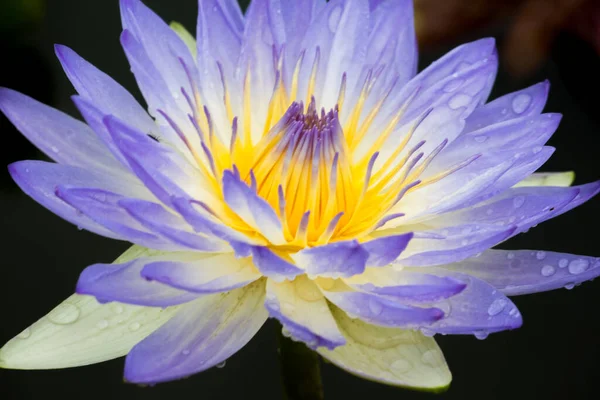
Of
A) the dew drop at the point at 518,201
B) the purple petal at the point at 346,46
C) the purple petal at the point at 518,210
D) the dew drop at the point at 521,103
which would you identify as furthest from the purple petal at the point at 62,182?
the dew drop at the point at 521,103

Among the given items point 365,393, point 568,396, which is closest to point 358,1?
point 365,393

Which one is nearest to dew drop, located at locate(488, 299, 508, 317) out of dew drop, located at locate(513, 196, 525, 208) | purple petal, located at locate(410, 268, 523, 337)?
purple petal, located at locate(410, 268, 523, 337)

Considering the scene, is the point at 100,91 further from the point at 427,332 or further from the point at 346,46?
the point at 427,332

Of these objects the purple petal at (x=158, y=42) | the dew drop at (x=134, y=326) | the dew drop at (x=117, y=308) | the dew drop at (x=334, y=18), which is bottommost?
the dew drop at (x=134, y=326)

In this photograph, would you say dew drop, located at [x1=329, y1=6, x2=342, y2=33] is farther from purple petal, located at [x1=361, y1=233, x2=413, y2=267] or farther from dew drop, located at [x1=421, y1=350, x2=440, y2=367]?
dew drop, located at [x1=421, y1=350, x2=440, y2=367]

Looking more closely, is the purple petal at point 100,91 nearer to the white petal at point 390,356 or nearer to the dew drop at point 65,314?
the dew drop at point 65,314

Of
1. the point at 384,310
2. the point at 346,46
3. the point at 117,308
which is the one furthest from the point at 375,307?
the point at 346,46
